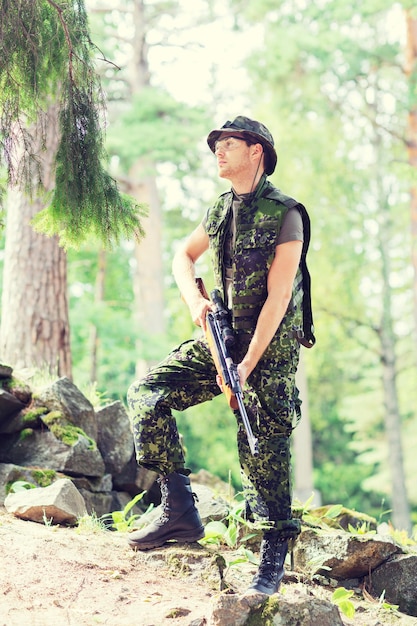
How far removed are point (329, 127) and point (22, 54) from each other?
13574mm

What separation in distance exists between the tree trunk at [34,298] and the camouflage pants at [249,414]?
389cm

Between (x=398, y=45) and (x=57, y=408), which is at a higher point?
(x=398, y=45)

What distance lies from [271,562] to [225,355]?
120 centimetres

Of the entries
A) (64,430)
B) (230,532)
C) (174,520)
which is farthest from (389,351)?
(174,520)

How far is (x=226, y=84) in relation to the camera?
23.3 metres

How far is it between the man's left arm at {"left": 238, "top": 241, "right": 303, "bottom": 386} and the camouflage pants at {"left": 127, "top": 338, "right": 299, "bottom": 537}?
0.55 ft

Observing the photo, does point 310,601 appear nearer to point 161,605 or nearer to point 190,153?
point 161,605

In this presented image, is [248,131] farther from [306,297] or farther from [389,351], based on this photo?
[389,351]

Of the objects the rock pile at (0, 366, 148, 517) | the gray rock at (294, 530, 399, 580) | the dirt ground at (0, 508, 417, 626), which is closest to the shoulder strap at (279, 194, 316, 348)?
the dirt ground at (0, 508, 417, 626)

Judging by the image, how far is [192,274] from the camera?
16.2 feet

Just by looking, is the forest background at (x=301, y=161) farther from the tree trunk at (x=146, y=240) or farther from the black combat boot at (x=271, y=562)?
the black combat boot at (x=271, y=562)

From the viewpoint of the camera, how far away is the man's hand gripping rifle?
4.35 m

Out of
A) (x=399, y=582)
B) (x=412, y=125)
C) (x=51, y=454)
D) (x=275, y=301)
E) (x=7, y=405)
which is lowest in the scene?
(x=399, y=582)

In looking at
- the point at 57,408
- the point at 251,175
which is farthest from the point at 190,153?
A: the point at 251,175
